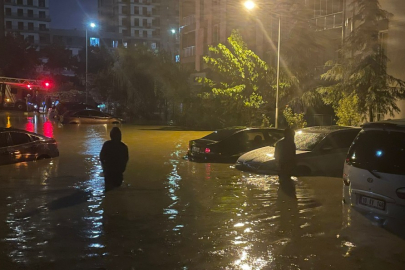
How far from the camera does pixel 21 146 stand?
15.9 metres

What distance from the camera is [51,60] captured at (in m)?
78.4

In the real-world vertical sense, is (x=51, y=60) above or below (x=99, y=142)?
above

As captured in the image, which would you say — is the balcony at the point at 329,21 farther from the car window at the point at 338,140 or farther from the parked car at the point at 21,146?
the parked car at the point at 21,146

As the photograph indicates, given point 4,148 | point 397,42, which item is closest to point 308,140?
point 4,148

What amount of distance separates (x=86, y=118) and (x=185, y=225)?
3363 centimetres

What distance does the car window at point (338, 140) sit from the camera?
538 inches

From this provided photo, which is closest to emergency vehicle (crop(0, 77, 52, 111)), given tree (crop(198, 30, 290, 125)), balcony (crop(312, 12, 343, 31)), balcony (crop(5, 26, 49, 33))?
tree (crop(198, 30, 290, 125))

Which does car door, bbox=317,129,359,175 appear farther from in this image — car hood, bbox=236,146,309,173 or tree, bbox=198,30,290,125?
tree, bbox=198,30,290,125

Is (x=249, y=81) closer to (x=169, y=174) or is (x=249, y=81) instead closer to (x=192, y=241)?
(x=169, y=174)

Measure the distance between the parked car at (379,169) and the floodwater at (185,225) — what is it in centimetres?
48

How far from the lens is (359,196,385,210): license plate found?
304 inches

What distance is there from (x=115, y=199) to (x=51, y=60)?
72571mm

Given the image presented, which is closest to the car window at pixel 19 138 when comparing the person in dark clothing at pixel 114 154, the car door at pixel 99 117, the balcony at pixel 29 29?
the person in dark clothing at pixel 114 154

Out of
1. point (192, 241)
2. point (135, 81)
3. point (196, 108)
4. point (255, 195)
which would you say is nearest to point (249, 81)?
point (196, 108)
